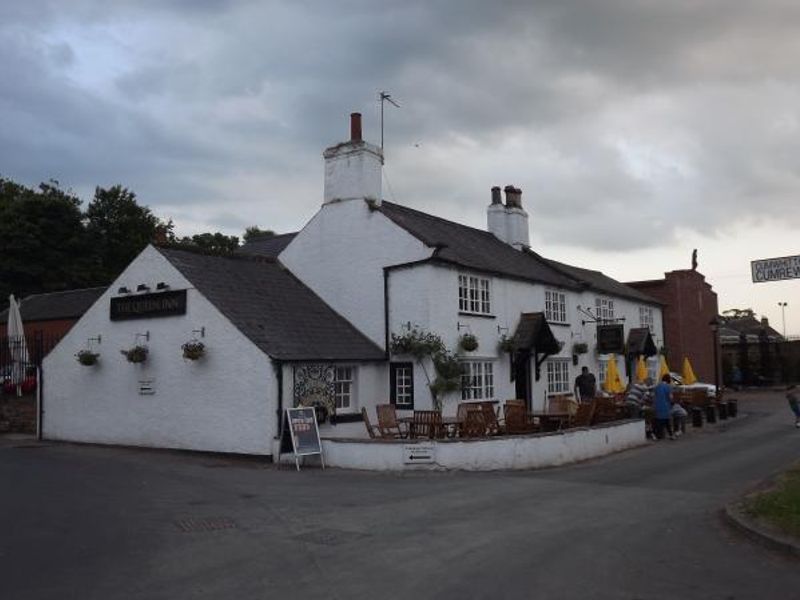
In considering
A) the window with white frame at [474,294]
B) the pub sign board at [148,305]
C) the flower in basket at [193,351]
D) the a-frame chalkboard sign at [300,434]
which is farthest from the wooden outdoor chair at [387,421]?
the pub sign board at [148,305]

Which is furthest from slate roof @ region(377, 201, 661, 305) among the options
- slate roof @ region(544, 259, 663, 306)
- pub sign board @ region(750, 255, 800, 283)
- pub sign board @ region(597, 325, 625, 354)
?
pub sign board @ region(750, 255, 800, 283)

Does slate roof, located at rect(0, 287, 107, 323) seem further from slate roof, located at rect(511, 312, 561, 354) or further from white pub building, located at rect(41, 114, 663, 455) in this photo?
slate roof, located at rect(511, 312, 561, 354)

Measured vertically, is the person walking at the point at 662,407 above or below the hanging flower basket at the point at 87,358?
below

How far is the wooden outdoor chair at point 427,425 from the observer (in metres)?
16.6

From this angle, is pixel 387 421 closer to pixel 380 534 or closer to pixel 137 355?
pixel 137 355

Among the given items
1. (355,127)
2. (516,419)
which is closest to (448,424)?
(516,419)

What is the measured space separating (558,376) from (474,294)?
6192 mm

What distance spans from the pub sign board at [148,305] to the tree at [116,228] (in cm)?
3192

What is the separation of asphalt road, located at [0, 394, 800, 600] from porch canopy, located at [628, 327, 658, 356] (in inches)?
618

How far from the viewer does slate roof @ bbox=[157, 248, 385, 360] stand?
17.7m

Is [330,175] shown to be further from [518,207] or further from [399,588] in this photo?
[399,588]

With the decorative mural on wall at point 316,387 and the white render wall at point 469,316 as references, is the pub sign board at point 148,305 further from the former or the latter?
the white render wall at point 469,316

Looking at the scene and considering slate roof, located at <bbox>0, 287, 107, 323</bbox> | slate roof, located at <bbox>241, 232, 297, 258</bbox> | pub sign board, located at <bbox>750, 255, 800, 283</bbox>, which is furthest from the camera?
slate roof, located at <bbox>0, 287, 107, 323</bbox>

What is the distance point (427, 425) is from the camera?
16.8 m
